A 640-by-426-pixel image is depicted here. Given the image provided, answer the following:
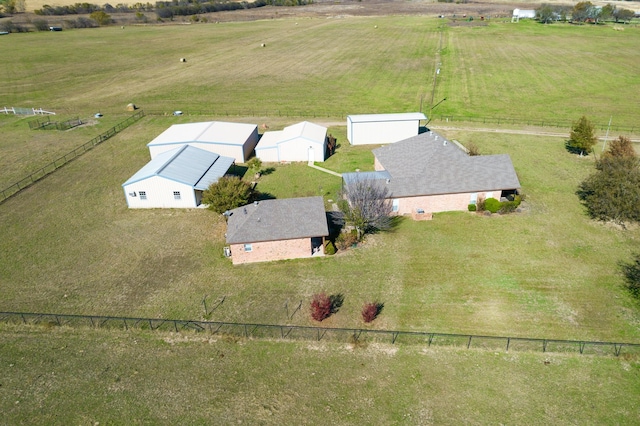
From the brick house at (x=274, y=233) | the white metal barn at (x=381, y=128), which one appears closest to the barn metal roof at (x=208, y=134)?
the white metal barn at (x=381, y=128)

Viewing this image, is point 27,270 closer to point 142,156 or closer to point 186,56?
point 142,156

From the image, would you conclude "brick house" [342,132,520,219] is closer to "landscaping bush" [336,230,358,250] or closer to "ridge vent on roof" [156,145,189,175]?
"landscaping bush" [336,230,358,250]

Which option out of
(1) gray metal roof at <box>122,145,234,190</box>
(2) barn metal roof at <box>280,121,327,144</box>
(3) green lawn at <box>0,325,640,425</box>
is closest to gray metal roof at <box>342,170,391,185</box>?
(2) barn metal roof at <box>280,121,327,144</box>

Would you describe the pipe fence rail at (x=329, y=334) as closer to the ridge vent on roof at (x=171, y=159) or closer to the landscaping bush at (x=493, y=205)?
the landscaping bush at (x=493, y=205)

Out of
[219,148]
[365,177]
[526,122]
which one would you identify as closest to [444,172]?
[365,177]

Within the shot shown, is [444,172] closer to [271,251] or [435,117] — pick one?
[271,251]

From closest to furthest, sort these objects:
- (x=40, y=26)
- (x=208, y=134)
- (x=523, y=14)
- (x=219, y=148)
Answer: (x=219, y=148)
(x=208, y=134)
(x=40, y=26)
(x=523, y=14)
